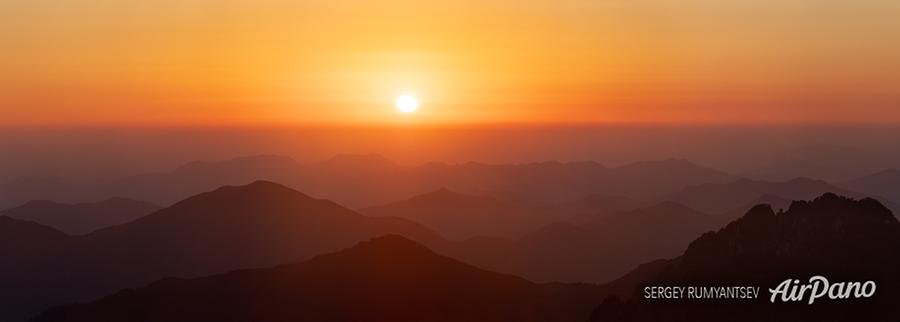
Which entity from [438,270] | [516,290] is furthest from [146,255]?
[516,290]

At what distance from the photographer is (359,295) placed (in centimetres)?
10669

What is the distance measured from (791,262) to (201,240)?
387 feet

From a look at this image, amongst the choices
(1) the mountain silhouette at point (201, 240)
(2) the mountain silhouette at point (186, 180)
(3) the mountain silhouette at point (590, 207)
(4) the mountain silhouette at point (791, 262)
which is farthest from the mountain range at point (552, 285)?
(3) the mountain silhouette at point (590, 207)

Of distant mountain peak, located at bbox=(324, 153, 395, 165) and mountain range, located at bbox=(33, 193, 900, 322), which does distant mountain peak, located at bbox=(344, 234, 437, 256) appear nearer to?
mountain range, located at bbox=(33, 193, 900, 322)

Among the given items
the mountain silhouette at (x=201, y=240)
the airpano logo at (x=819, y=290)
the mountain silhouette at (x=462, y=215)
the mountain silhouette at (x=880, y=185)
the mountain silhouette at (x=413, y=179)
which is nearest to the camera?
the airpano logo at (x=819, y=290)

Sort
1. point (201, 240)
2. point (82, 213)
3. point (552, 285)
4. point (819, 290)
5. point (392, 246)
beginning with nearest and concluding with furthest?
point (819, 290), point (552, 285), point (392, 246), point (201, 240), point (82, 213)

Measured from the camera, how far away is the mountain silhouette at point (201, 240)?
146m

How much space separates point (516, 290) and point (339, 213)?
56.8 m

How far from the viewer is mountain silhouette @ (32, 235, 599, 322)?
4067 inches

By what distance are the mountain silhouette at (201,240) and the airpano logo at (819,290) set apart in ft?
282

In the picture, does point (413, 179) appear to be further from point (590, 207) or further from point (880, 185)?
point (880, 185)

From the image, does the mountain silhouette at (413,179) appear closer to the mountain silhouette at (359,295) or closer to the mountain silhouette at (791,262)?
the mountain silhouette at (359,295)

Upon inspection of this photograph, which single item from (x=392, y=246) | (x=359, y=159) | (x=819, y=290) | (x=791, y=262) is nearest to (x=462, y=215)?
(x=359, y=159)

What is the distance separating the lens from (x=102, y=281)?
473 ft
